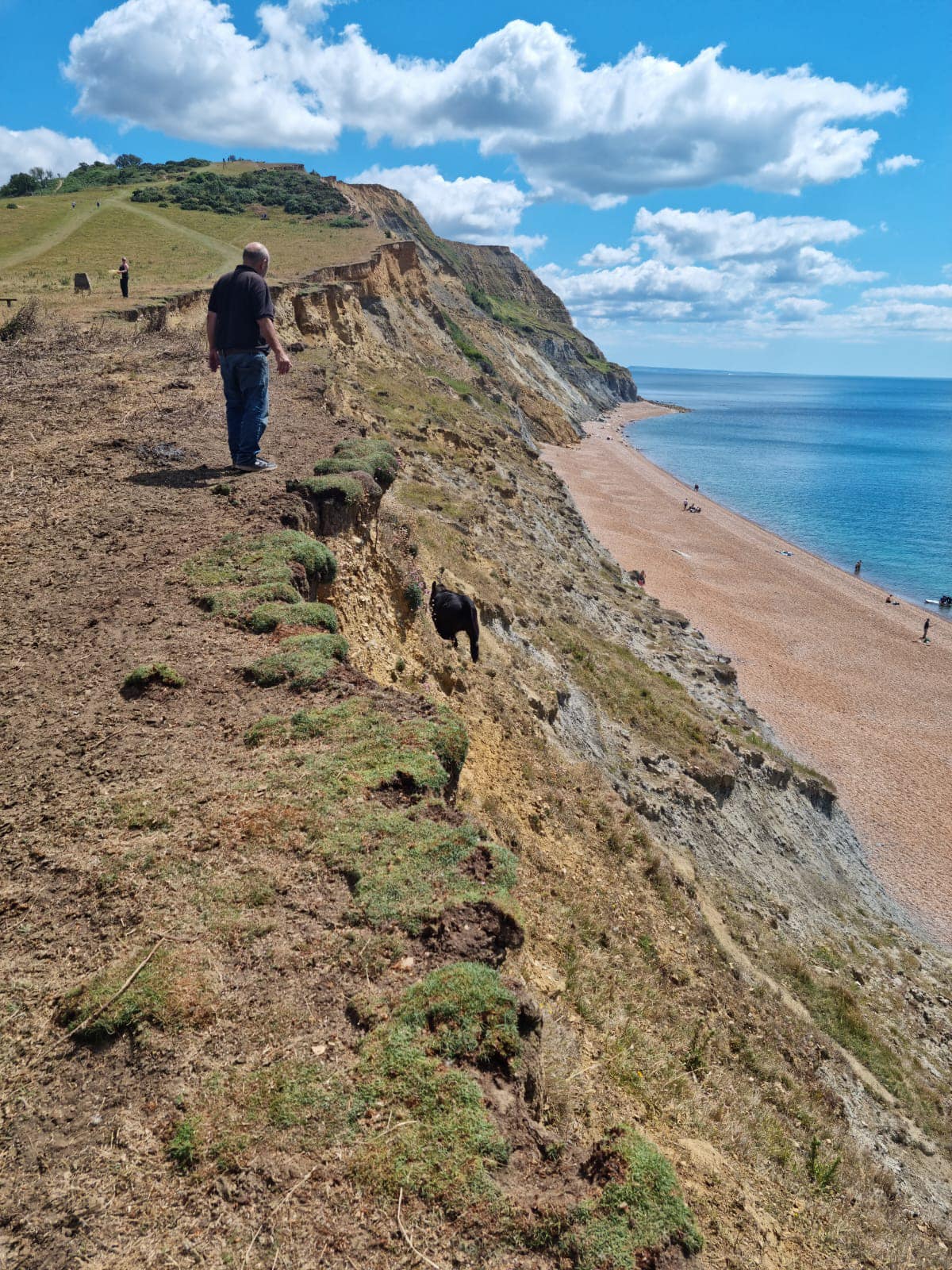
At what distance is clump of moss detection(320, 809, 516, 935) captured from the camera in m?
4.79

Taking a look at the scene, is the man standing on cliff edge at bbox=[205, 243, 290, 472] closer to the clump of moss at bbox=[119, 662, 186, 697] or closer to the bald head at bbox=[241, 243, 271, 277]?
the bald head at bbox=[241, 243, 271, 277]

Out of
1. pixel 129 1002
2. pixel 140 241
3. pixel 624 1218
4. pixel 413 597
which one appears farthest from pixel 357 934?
pixel 140 241

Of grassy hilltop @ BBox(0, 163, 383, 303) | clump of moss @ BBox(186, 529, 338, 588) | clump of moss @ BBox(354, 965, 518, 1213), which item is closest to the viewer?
clump of moss @ BBox(354, 965, 518, 1213)

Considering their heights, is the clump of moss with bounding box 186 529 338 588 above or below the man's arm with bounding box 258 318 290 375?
below

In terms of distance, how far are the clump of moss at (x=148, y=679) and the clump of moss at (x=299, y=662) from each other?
630 millimetres

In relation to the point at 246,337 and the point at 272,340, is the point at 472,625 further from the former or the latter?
the point at 246,337

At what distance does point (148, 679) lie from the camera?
641 cm

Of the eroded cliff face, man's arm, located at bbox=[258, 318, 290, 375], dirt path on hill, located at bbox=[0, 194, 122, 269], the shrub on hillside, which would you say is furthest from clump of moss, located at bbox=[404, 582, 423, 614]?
the eroded cliff face

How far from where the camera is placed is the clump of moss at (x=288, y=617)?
7.47 m

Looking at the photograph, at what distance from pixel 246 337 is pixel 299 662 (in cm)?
Answer: 503

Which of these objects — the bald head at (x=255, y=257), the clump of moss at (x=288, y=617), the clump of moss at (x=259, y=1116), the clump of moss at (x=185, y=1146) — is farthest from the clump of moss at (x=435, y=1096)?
the bald head at (x=255, y=257)

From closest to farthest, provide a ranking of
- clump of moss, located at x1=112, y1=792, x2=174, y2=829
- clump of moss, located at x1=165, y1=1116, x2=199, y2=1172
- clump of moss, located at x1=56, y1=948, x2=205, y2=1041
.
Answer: clump of moss, located at x1=165, y1=1116, x2=199, y2=1172, clump of moss, located at x1=56, y1=948, x2=205, y2=1041, clump of moss, located at x1=112, y1=792, x2=174, y2=829

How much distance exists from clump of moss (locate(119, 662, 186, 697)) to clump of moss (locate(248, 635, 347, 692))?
630 millimetres

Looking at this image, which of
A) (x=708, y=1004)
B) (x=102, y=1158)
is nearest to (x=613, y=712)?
(x=708, y=1004)
